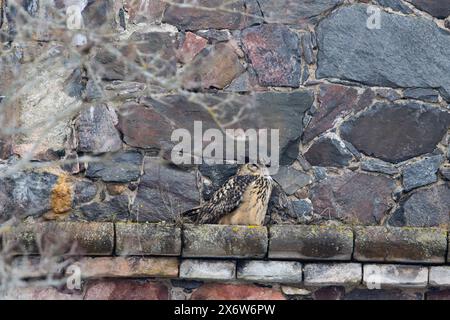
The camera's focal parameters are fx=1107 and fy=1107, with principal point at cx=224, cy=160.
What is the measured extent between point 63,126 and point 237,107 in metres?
1.33

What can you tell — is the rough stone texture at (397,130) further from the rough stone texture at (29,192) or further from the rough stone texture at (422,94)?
the rough stone texture at (29,192)

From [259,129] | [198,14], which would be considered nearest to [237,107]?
[259,129]

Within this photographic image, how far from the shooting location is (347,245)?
25.5 ft

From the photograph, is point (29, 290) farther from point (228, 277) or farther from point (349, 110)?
point (349, 110)

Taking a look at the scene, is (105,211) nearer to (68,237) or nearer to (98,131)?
(98,131)

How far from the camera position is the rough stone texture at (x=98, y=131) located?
8.41 meters

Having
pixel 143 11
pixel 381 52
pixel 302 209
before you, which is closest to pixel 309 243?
pixel 302 209

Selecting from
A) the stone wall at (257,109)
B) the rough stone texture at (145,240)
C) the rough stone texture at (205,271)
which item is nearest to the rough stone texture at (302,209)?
the stone wall at (257,109)

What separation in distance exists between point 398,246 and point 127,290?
195 cm

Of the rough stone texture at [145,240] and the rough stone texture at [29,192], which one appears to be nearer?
the rough stone texture at [145,240]

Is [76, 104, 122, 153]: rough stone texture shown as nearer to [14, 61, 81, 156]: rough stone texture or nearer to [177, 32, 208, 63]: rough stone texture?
[14, 61, 81, 156]: rough stone texture

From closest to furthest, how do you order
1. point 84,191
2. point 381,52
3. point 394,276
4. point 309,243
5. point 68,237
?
1. point 68,237
2. point 309,243
3. point 394,276
4. point 84,191
5. point 381,52

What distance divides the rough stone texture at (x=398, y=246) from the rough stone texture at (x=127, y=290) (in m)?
1.41

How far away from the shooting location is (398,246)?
25.6 ft
